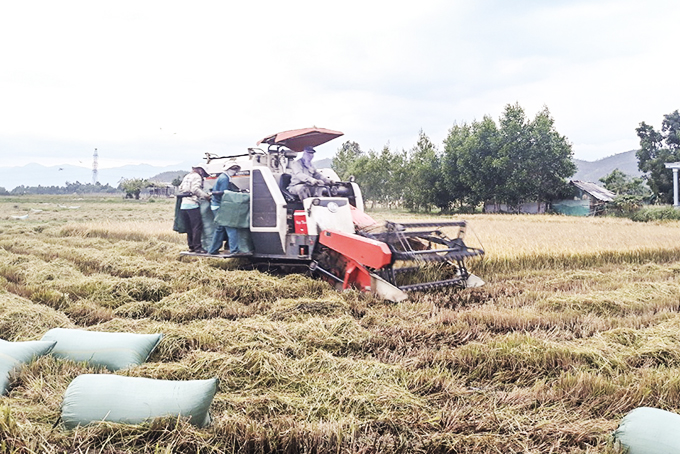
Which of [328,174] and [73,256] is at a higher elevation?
[328,174]

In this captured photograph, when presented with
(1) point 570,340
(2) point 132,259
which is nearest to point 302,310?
(1) point 570,340

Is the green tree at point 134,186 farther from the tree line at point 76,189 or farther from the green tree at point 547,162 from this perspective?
the green tree at point 547,162

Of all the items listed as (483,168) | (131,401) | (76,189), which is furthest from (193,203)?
(76,189)

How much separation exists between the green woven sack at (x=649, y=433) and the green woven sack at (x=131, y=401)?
78.8 inches

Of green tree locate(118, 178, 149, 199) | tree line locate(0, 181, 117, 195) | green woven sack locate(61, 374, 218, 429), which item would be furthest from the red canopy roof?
tree line locate(0, 181, 117, 195)

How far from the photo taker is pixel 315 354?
12.5ft

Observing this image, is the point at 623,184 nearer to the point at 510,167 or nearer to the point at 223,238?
the point at 510,167

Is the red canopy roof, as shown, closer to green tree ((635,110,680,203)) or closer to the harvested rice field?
the harvested rice field

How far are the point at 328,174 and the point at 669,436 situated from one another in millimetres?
6950

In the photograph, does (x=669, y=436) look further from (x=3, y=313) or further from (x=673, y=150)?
(x=673, y=150)

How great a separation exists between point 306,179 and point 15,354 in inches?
193

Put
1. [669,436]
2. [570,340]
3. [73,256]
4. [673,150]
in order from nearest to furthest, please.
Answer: [669,436] < [570,340] < [73,256] < [673,150]

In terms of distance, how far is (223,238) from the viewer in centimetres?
809

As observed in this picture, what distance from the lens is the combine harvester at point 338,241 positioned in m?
6.23
